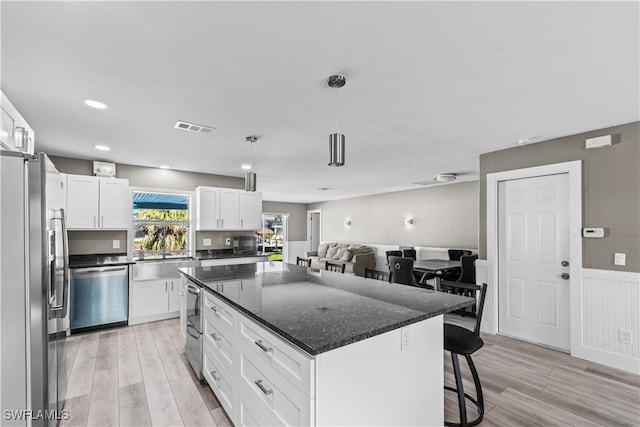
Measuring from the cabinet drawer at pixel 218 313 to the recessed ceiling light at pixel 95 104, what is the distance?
186 centimetres

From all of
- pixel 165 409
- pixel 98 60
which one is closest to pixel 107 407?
pixel 165 409

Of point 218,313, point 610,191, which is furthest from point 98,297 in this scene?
point 610,191

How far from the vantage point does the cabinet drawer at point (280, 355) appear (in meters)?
1.24

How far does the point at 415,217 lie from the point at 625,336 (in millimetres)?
5142

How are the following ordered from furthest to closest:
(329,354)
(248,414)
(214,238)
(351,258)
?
(351,258) → (214,238) → (248,414) → (329,354)

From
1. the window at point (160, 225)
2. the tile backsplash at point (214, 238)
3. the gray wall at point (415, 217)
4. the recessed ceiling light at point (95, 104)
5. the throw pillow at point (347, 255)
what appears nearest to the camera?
the recessed ceiling light at point (95, 104)

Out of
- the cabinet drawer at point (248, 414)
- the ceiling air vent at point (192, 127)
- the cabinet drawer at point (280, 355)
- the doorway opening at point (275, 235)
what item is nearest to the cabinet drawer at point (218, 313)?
the cabinet drawer at point (280, 355)

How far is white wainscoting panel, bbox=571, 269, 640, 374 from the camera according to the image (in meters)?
2.92

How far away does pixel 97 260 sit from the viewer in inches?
173

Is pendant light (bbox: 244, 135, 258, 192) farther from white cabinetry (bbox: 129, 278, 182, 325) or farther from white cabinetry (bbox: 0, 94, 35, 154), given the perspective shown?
white cabinetry (bbox: 129, 278, 182, 325)

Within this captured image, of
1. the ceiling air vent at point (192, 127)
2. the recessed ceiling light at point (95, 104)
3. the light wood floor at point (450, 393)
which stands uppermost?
the recessed ceiling light at point (95, 104)

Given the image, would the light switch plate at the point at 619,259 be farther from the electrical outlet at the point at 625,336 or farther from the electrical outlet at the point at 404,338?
the electrical outlet at the point at 404,338

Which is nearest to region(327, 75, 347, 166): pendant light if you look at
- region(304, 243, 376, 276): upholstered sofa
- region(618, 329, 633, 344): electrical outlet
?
region(618, 329, 633, 344): electrical outlet

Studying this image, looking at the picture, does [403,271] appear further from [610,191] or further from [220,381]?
[220,381]
